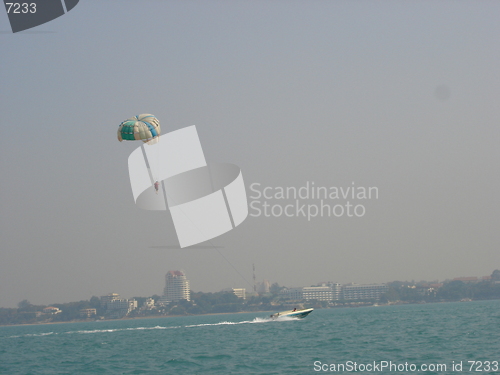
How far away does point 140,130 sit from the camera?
38.5 metres

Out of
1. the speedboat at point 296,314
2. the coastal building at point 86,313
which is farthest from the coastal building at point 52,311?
the speedboat at point 296,314

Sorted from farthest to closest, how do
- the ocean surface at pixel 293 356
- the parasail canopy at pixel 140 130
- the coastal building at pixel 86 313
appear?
the coastal building at pixel 86 313, the parasail canopy at pixel 140 130, the ocean surface at pixel 293 356

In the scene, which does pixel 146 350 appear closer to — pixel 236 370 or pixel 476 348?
pixel 236 370

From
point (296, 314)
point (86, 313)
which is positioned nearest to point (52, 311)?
point (86, 313)

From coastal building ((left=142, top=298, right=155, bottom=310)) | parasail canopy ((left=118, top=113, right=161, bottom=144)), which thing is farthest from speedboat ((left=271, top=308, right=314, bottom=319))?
coastal building ((left=142, top=298, right=155, bottom=310))

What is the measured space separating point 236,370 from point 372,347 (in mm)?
9351

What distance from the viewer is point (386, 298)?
195m

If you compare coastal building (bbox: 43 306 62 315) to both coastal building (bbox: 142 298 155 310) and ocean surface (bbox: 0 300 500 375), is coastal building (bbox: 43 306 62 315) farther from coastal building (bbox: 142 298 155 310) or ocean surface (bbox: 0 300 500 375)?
ocean surface (bbox: 0 300 500 375)

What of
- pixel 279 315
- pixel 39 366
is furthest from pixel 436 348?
pixel 279 315

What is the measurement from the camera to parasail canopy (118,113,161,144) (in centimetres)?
3850

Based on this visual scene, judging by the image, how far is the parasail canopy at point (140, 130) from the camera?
3850 cm

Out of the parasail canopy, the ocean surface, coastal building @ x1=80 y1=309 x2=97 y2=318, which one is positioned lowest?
coastal building @ x1=80 y1=309 x2=97 y2=318

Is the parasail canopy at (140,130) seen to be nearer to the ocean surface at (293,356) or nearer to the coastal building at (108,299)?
the ocean surface at (293,356)

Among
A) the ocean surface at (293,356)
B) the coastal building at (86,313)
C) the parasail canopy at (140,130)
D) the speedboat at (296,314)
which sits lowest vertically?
the coastal building at (86,313)
